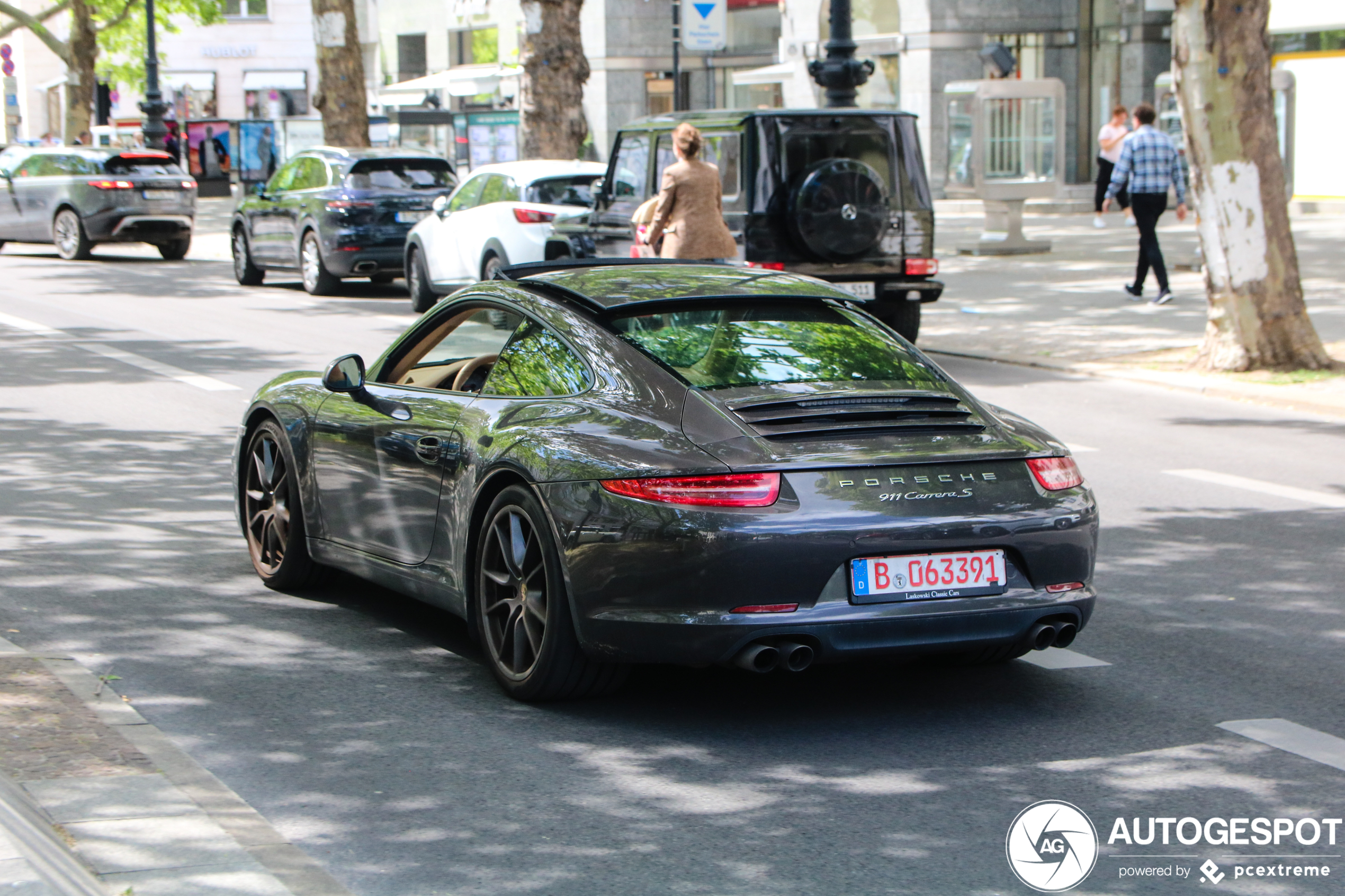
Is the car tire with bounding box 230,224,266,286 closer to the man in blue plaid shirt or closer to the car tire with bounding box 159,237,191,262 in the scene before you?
the car tire with bounding box 159,237,191,262

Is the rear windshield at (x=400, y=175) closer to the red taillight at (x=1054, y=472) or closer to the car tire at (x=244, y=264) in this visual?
the car tire at (x=244, y=264)

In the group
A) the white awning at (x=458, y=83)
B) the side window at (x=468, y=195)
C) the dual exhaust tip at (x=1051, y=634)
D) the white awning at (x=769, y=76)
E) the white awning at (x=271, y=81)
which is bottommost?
the dual exhaust tip at (x=1051, y=634)

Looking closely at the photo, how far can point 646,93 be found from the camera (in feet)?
164

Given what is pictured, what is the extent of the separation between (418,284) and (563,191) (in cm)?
206

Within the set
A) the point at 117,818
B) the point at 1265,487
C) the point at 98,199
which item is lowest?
the point at 1265,487

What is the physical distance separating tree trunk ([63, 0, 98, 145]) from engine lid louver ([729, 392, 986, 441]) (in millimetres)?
45742

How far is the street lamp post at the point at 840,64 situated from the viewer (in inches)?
750

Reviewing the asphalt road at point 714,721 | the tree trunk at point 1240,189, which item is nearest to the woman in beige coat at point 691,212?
the tree trunk at point 1240,189

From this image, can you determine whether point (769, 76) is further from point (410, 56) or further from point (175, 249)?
point (410, 56)

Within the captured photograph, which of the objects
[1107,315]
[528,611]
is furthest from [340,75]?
[528,611]

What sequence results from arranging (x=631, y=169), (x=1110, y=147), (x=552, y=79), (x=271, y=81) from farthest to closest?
(x=271, y=81), (x=1110, y=147), (x=552, y=79), (x=631, y=169)

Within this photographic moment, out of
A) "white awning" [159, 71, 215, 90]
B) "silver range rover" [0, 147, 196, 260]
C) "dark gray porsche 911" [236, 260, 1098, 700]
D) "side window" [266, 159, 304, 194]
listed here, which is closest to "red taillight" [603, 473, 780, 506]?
"dark gray porsche 911" [236, 260, 1098, 700]

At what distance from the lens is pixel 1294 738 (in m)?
5.18

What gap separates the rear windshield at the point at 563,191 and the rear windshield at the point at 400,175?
3.30 m
